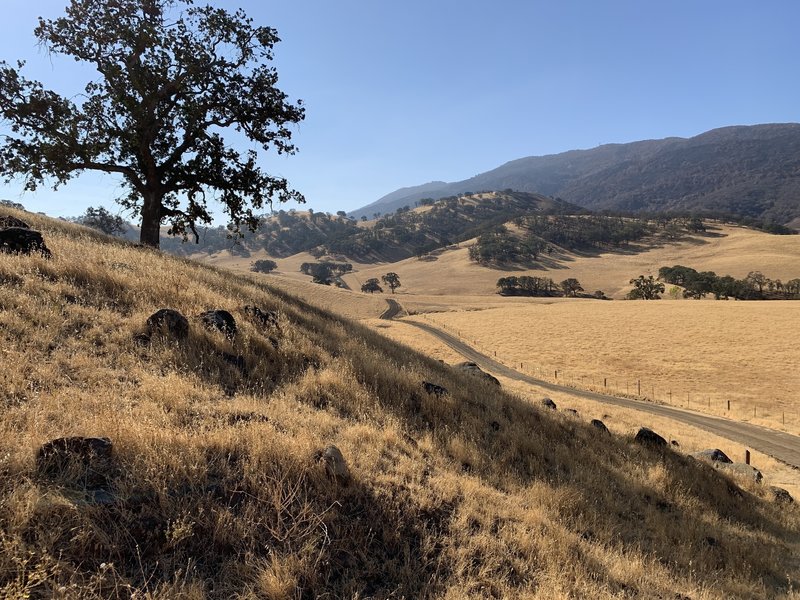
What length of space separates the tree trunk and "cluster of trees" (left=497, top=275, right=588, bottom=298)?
374 ft

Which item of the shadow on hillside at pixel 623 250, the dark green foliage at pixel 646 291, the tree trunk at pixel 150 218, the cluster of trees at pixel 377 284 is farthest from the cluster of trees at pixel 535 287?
the tree trunk at pixel 150 218

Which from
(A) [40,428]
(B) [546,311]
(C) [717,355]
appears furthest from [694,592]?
(B) [546,311]

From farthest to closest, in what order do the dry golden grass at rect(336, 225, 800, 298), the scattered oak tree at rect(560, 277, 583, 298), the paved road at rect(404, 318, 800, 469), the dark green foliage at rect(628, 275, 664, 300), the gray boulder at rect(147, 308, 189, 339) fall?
1. the dry golden grass at rect(336, 225, 800, 298)
2. the scattered oak tree at rect(560, 277, 583, 298)
3. the dark green foliage at rect(628, 275, 664, 300)
4. the paved road at rect(404, 318, 800, 469)
5. the gray boulder at rect(147, 308, 189, 339)

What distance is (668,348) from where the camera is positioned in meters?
49.5

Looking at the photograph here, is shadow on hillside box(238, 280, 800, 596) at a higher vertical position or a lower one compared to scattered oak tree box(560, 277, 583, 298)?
higher

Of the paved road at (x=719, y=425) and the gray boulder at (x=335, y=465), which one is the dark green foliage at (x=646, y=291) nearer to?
the paved road at (x=719, y=425)

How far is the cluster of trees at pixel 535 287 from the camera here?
125 m

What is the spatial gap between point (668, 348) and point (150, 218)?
175 ft

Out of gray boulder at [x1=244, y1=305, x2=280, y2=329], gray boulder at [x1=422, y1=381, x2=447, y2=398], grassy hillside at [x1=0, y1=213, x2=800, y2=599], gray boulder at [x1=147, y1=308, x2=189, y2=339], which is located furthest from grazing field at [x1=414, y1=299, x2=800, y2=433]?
gray boulder at [x1=147, y1=308, x2=189, y2=339]

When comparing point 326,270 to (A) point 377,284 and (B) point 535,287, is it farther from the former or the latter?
(B) point 535,287

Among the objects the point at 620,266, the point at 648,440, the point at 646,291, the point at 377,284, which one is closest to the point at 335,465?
the point at 648,440

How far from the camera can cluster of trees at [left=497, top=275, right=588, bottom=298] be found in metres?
125

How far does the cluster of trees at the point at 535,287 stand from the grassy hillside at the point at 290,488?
11923 cm

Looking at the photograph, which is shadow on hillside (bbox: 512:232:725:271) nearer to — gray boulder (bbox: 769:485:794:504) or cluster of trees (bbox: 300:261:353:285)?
cluster of trees (bbox: 300:261:353:285)
